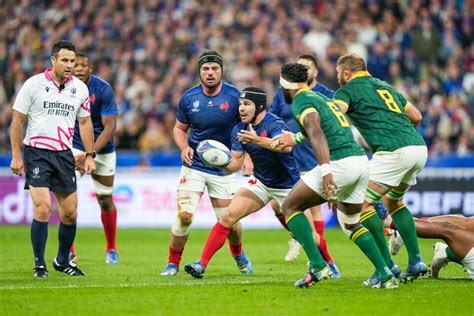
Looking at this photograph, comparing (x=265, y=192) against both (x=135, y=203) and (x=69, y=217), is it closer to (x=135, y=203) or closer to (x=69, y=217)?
(x=69, y=217)

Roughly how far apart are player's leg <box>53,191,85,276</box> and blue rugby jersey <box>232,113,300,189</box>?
6.99 feet

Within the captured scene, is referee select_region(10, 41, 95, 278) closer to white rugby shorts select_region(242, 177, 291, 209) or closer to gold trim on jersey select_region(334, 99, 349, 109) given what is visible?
white rugby shorts select_region(242, 177, 291, 209)

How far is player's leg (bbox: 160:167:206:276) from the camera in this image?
1186 cm

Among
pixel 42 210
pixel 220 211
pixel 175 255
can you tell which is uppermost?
pixel 42 210

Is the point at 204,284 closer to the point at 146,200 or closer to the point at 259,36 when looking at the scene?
the point at 146,200

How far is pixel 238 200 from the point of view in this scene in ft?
37.3

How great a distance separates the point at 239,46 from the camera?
25.9 meters

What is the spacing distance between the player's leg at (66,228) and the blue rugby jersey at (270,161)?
213cm

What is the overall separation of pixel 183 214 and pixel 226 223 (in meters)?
0.80

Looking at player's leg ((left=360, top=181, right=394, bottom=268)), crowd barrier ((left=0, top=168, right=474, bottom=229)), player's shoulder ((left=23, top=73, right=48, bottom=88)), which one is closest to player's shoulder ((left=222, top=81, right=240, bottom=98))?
player's shoulder ((left=23, top=73, right=48, bottom=88))

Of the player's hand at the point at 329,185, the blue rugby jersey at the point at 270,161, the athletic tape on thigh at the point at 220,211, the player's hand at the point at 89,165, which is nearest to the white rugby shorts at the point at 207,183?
the athletic tape on thigh at the point at 220,211

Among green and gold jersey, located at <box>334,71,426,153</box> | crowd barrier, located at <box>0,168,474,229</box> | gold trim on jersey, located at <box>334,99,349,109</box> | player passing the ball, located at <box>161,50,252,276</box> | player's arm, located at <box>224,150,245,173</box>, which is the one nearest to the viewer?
gold trim on jersey, located at <box>334,99,349,109</box>

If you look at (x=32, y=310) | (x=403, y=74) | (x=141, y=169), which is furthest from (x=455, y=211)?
(x=32, y=310)

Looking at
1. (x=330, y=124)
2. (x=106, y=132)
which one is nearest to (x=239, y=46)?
(x=106, y=132)
